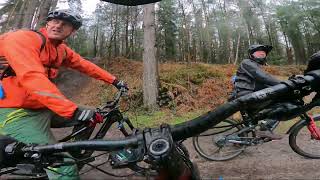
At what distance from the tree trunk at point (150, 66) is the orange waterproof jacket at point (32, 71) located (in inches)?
370

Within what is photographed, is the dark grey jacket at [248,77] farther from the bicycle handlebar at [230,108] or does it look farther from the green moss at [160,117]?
the bicycle handlebar at [230,108]

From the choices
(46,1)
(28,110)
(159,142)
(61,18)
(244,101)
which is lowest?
(28,110)

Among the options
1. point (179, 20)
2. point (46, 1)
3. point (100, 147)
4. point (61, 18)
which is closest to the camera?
point (100, 147)

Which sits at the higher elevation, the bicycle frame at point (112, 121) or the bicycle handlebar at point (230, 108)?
the bicycle handlebar at point (230, 108)

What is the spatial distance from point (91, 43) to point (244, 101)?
52463mm

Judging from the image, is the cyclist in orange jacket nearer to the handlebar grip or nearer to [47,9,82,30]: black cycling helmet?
[47,9,82,30]: black cycling helmet

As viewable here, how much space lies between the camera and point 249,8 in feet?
134

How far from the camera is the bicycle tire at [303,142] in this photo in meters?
7.09

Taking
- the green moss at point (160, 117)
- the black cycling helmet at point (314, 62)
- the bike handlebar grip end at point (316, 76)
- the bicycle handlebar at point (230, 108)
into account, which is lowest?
the green moss at point (160, 117)

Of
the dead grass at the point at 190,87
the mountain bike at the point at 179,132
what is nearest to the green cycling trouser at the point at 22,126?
the mountain bike at the point at 179,132

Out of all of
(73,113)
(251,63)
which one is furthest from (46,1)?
(73,113)

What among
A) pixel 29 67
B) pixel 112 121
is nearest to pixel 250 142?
pixel 112 121

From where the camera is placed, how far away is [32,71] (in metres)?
2.60

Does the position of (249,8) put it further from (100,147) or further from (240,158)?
(100,147)
